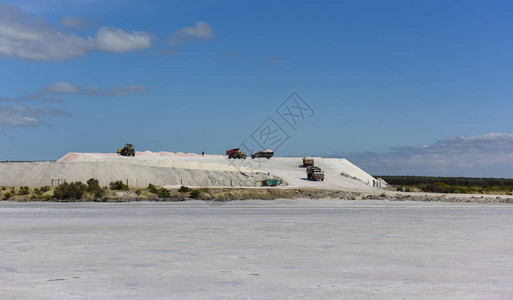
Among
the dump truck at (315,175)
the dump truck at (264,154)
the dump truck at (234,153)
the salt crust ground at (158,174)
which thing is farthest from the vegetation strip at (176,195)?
the dump truck at (264,154)

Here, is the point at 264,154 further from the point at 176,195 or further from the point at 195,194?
the point at 195,194

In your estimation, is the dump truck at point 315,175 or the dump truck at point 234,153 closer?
the dump truck at point 315,175

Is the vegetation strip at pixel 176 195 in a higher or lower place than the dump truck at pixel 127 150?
lower

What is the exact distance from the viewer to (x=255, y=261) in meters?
14.5

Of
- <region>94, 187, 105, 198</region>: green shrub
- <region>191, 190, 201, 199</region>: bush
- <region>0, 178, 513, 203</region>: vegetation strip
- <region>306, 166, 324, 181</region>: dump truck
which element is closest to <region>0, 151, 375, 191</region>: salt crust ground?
<region>306, 166, 324, 181</region>: dump truck

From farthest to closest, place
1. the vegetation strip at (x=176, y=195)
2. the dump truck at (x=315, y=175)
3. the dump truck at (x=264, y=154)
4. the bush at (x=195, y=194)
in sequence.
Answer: the dump truck at (x=264, y=154) → the dump truck at (x=315, y=175) → the bush at (x=195, y=194) → the vegetation strip at (x=176, y=195)

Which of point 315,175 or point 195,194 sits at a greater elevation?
point 315,175

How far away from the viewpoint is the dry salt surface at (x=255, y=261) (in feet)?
36.1

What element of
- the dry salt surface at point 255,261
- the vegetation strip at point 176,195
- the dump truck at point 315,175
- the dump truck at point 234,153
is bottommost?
the dry salt surface at point 255,261

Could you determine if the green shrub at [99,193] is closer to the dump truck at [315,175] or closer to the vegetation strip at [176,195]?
the vegetation strip at [176,195]

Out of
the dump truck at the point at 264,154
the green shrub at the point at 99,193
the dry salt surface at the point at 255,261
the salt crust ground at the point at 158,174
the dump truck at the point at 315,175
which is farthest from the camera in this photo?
the dump truck at the point at 264,154

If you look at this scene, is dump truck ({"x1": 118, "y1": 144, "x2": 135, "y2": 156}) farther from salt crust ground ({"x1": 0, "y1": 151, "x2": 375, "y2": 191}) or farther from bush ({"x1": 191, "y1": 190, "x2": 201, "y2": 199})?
bush ({"x1": 191, "y1": 190, "x2": 201, "y2": 199})

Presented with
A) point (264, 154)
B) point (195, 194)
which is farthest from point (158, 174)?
point (264, 154)

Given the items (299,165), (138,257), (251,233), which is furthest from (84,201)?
(299,165)
